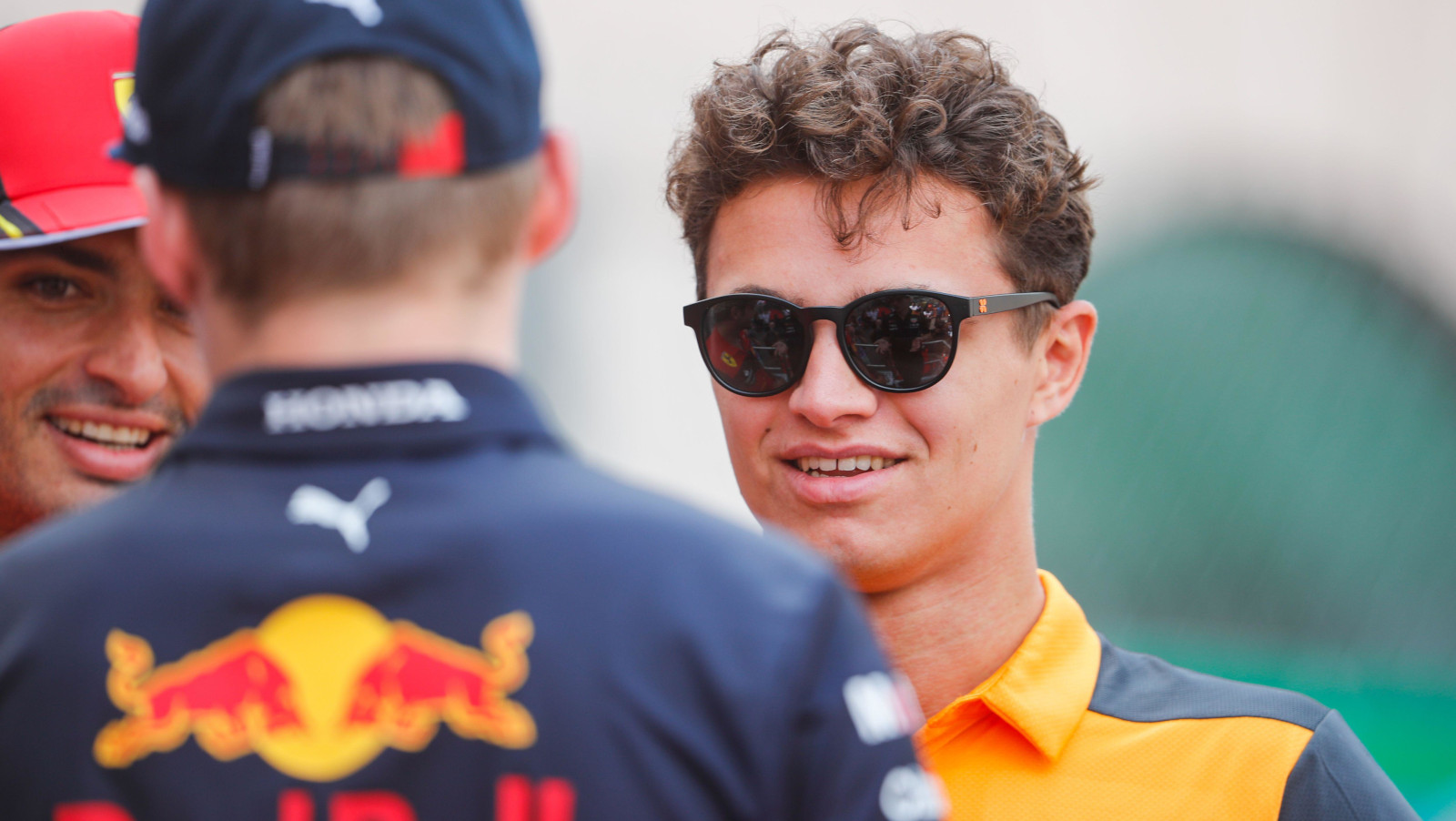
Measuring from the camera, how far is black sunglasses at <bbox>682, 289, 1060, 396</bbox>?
2051mm

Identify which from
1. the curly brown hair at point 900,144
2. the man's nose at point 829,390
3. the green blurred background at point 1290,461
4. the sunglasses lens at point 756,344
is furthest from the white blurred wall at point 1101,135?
the man's nose at point 829,390

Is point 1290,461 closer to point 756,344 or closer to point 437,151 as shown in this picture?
point 756,344

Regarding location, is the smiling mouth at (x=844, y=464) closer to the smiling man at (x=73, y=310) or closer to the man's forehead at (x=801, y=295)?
the man's forehead at (x=801, y=295)

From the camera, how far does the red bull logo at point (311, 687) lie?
952 mm

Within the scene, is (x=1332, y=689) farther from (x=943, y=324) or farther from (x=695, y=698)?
(x=695, y=698)

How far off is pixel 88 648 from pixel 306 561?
187 mm

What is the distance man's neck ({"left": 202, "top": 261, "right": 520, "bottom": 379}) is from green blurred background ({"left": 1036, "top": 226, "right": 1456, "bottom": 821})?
788cm

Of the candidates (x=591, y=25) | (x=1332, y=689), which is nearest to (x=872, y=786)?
(x=591, y=25)

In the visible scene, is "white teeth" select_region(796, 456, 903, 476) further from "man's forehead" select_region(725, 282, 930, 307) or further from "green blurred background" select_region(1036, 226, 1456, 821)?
"green blurred background" select_region(1036, 226, 1456, 821)

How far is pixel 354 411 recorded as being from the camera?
996 millimetres

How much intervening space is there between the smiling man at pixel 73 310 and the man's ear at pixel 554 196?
1.26m

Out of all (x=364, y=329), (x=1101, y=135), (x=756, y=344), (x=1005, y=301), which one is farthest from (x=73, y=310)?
(x=1101, y=135)

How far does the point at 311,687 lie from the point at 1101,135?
8.54 m

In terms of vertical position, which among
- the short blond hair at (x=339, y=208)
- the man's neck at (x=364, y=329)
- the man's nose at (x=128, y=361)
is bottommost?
the man's nose at (x=128, y=361)
